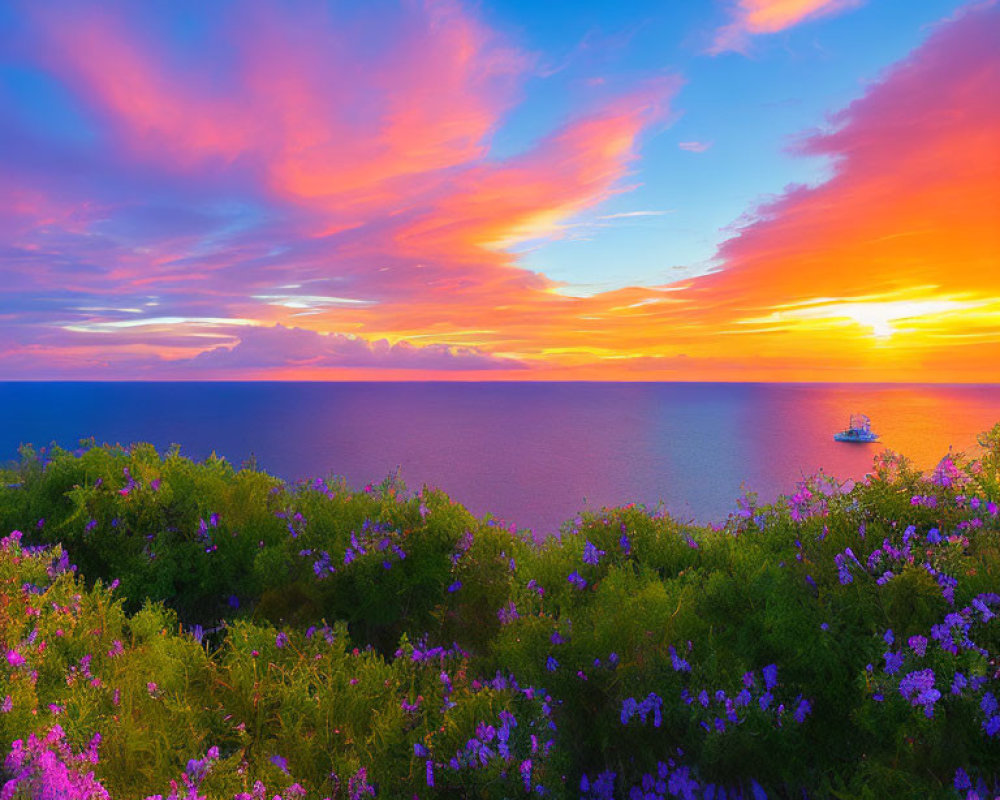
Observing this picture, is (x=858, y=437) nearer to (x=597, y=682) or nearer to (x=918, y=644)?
(x=918, y=644)

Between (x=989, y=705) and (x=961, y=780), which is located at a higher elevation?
(x=989, y=705)

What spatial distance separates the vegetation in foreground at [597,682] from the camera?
4.71 meters

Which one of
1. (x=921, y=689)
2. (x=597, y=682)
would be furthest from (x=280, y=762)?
(x=921, y=689)

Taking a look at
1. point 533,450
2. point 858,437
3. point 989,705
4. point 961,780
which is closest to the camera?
point 961,780

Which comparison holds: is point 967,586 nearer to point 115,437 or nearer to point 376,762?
point 376,762

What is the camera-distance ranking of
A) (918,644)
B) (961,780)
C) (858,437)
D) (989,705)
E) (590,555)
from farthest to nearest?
1. (858,437)
2. (590,555)
3. (918,644)
4. (989,705)
5. (961,780)

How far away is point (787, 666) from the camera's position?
5.73 m

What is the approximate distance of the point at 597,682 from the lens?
612 centimetres

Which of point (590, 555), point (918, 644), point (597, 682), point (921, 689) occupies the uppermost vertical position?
point (918, 644)

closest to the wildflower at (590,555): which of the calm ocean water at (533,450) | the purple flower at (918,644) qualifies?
the purple flower at (918,644)

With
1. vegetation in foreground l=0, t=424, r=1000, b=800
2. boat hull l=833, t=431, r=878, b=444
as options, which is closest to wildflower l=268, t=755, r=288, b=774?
vegetation in foreground l=0, t=424, r=1000, b=800

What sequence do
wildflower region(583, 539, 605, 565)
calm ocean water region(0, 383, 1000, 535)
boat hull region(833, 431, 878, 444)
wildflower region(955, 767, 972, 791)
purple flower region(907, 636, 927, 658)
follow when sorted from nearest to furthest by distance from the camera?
wildflower region(955, 767, 972, 791), purple flower region(907, 636, 927, 658), wildflower region(583, 539, 605, 565), calm ocean water region(0, 383, 1000, 535), boat hull region(833, 431, 878, 444)

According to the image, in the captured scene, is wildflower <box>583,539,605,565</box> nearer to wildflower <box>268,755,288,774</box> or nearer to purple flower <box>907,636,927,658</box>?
purple flower <box>907,636,927,658</box>

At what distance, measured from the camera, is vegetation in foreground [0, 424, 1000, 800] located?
4.71 m
